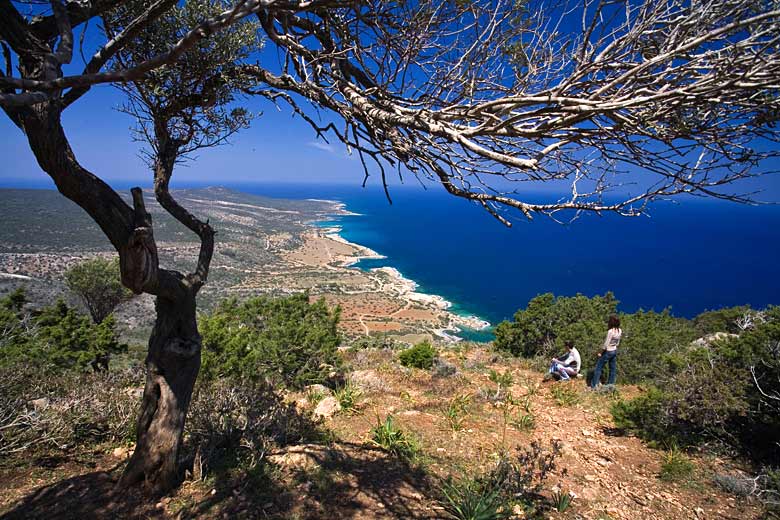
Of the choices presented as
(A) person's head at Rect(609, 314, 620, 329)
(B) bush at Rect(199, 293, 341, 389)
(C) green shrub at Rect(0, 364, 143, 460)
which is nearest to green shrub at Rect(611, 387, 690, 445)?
(A) person's head at Rect(609, 314, 620, 329)

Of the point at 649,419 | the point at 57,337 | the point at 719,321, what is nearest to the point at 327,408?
the point at 649,419

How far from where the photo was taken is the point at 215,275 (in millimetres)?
60469

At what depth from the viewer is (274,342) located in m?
8.41

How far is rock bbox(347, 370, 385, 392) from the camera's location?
751 centimetres

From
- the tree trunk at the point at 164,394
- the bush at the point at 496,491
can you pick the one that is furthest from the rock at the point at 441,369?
the tree trunk at the point at 164,394

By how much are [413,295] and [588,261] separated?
169ft

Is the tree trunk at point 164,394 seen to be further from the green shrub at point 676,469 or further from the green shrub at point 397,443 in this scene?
the green shrub at point 676,469

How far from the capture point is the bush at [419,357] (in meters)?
9.64

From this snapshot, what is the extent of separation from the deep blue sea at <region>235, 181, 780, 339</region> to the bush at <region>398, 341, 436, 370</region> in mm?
13094

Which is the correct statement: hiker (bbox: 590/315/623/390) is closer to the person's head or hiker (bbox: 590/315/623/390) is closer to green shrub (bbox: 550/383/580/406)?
the person's head

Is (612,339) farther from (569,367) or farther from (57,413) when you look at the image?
(57,413)

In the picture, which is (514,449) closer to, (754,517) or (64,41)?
(754,517)

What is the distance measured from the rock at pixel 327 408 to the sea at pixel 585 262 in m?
17.8

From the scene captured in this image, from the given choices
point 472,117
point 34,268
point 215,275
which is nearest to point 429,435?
point 472,117
